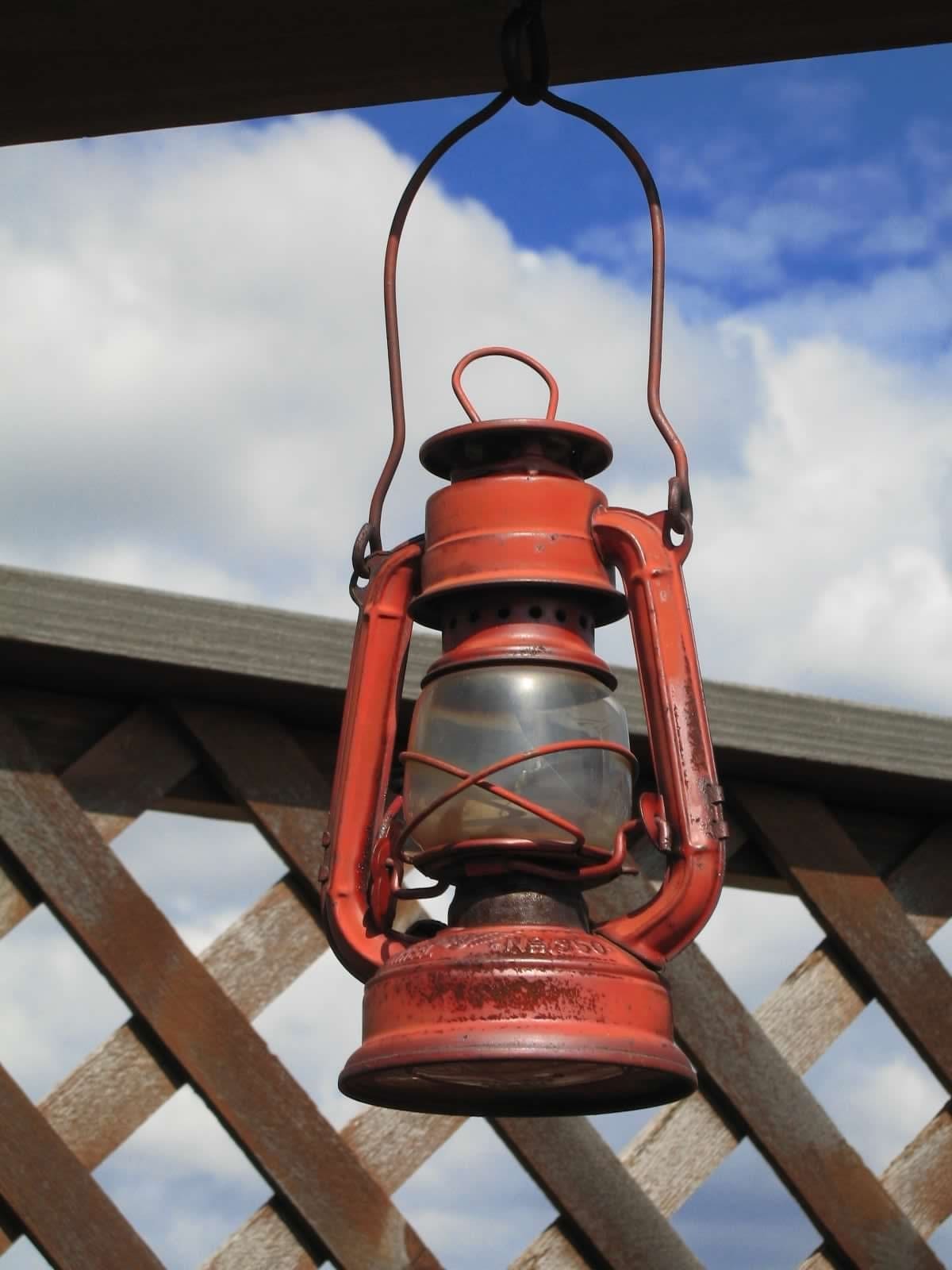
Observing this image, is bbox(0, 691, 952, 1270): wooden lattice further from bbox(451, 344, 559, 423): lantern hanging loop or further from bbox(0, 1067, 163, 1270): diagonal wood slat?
bbox(451, 344, 559, 423): lantern hanging loop

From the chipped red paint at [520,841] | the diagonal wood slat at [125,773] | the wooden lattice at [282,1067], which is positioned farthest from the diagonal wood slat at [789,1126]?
the chipped red paint at [520,841]

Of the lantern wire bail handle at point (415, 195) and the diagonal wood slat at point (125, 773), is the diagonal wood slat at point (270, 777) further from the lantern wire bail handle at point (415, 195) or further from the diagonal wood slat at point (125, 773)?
the lantern wire bail handle at point (415, 195)

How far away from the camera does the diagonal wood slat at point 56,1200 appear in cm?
194

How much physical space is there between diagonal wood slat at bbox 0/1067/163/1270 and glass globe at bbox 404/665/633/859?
101 cm

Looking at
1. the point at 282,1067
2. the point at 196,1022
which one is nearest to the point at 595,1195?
the point at 282,1067

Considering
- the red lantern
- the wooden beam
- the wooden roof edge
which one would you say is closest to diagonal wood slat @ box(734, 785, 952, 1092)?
the wooden roof edge

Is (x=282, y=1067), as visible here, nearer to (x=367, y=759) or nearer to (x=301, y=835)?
(x=301, y=835)

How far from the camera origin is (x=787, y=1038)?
2252 mm

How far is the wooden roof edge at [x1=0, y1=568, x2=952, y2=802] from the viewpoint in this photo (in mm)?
2002

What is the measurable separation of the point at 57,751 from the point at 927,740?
111 cm

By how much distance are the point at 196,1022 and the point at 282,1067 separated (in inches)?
4.6

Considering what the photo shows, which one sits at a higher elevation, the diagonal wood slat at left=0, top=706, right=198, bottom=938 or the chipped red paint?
the diagonal wood slat at left=0, top=706, right=198, bottom=938

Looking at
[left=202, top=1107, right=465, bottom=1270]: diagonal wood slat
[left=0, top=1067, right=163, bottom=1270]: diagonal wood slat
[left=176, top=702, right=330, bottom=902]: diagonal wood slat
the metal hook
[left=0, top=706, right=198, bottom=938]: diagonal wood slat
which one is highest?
[left=0, top=706, right=198, bottom=938]: diagonal wood slat

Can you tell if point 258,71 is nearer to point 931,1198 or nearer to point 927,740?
point 927,740
